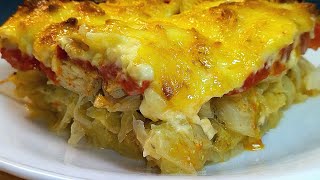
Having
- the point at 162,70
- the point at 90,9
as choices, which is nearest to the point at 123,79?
the point at 162,70

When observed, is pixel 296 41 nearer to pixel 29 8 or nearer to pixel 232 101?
pixel 232 101

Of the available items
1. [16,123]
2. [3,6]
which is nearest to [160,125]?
[16,123]

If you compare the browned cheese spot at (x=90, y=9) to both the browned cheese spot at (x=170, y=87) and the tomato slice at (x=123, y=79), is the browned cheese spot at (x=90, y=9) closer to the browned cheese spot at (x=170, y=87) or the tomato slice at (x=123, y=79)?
the tomato slice at (x=123, y=79)

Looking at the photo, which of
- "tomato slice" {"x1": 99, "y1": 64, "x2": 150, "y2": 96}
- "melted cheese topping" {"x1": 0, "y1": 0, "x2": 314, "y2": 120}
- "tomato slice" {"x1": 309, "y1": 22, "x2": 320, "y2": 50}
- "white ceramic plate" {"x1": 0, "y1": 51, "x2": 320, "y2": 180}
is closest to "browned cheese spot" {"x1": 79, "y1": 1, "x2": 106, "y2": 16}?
"melted cheese topping" {"x1": 0, "y1": 0, "x2": 314, "y2": 120}

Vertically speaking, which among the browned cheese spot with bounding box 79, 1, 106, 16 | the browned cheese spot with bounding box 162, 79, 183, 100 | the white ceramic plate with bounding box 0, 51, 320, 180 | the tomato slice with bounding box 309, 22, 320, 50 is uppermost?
the browned cheese spot with bounding box 162, 79, 183, 100

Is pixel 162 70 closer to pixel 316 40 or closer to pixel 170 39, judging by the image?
pixel 170 39

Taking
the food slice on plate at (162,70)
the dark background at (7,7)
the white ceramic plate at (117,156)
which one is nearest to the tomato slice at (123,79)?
the food slice on plate at (162,70)

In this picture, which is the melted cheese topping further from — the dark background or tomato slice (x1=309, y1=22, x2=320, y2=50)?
the dark background
